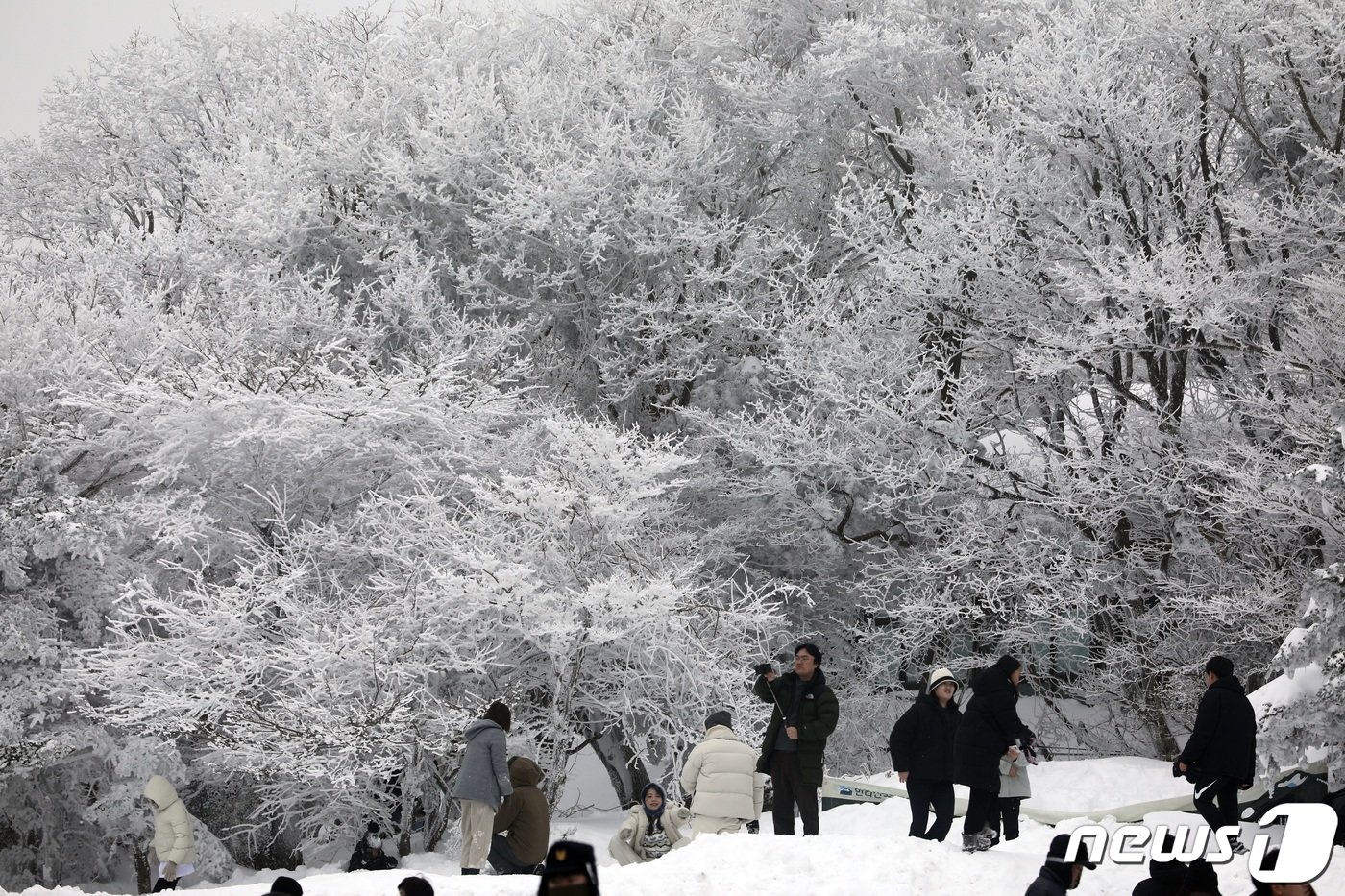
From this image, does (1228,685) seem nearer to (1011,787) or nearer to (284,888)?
(1011,787)

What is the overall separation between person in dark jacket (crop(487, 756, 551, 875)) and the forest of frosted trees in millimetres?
4639

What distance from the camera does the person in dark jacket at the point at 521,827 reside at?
33.8ft

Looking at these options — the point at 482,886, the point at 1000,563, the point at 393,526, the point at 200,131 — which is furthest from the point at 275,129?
the point at 482,886

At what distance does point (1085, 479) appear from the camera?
60.2 ft

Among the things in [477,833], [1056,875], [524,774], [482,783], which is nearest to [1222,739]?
[1056,875]

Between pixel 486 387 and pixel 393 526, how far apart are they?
308cm

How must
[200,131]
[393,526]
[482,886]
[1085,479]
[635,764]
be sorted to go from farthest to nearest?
[200,131], [635,764], [1085,479], [393,526], [482,886]

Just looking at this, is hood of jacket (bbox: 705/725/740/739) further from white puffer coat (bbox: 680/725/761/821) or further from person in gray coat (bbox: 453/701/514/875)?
person in gray coat (bbox: 453/701/514/875)

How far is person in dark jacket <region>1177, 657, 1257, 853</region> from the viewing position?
9.31m

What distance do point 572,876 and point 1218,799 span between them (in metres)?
7.53

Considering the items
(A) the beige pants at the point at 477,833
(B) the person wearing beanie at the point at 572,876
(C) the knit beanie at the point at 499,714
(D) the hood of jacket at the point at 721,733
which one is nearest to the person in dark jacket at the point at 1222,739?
(D) the hood of jacket at the point at 721,733

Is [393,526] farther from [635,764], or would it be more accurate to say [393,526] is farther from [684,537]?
[635,764]

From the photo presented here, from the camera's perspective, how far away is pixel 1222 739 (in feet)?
30.7

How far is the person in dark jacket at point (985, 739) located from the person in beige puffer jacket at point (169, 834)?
763 centimetres
